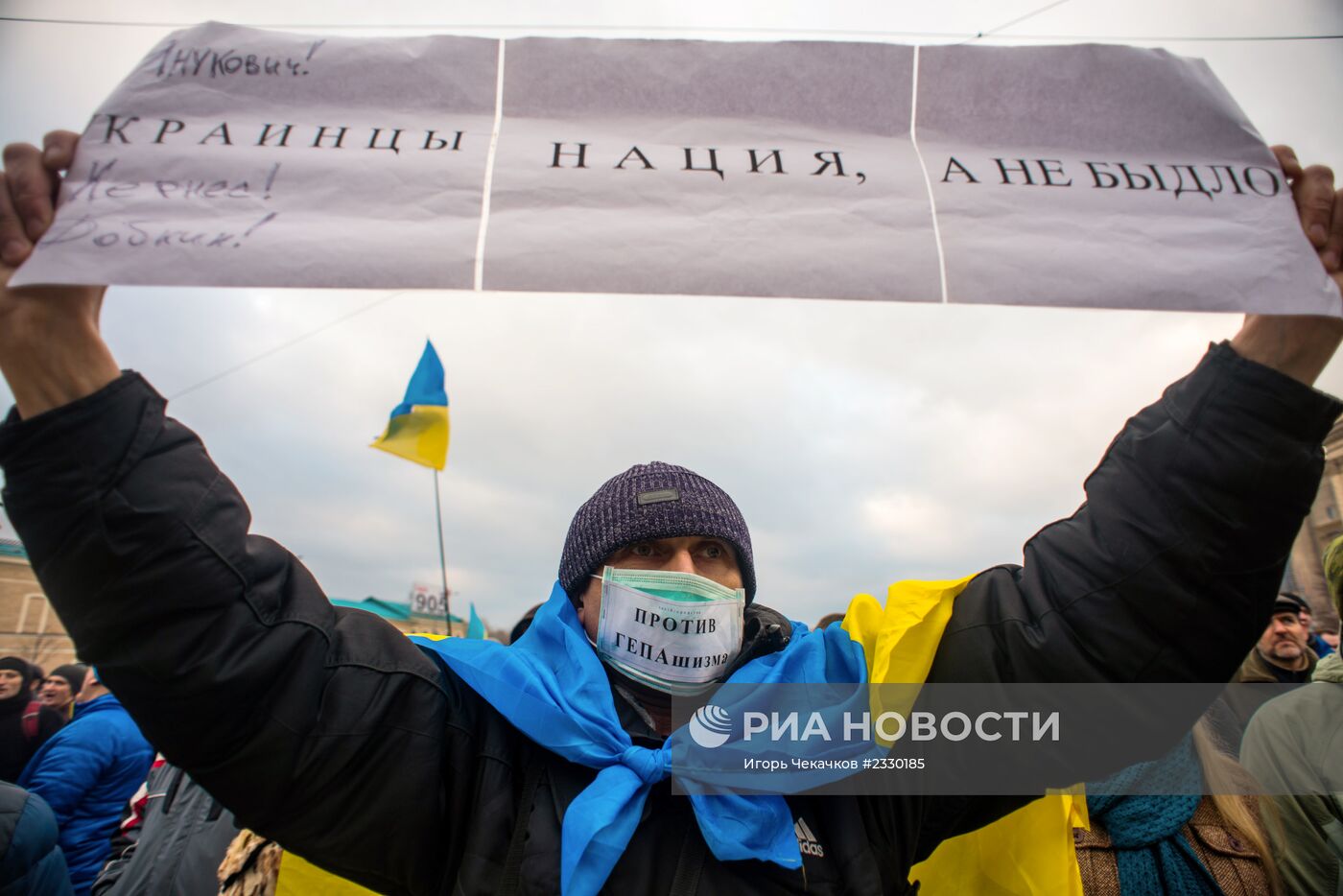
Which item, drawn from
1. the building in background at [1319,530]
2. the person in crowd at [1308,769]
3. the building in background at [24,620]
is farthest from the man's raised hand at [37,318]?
the building in background at [24,620]

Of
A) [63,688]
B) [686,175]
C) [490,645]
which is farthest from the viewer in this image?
[63,688]

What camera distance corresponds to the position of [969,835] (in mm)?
2154

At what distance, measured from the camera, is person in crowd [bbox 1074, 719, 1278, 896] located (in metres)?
2.56

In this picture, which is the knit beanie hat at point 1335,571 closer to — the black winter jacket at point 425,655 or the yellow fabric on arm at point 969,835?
the yellow fabric on arm at point 969,835

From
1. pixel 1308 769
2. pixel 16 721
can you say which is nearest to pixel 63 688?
pixel 16 721

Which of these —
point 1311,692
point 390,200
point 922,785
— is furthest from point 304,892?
point 1311,692

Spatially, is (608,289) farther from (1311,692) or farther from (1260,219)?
(1311,692)

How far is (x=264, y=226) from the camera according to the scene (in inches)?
A: 52.8

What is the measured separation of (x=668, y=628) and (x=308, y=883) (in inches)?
42.4

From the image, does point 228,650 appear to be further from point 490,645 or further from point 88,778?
point 88,778

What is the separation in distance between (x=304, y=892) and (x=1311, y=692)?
3279mm

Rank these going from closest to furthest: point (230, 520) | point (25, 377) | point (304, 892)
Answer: point (25, 377), point (230, 520), point (304, 892)

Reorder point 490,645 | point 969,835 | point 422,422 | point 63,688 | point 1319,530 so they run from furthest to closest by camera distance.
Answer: point 1319,530
point 422,422
point 63,688
point 969,835
point 490,645

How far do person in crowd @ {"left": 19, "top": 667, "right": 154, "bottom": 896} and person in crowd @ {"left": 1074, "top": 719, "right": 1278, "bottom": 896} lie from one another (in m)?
4.28
